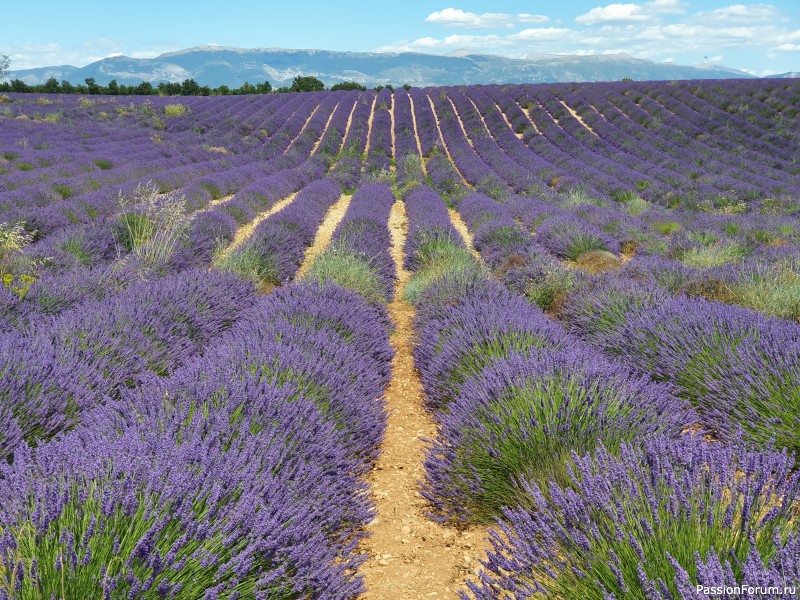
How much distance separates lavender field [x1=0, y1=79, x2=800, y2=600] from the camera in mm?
1639

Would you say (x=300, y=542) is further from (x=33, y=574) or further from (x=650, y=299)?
(x=650, y=299)

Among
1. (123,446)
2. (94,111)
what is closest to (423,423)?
(123,446)

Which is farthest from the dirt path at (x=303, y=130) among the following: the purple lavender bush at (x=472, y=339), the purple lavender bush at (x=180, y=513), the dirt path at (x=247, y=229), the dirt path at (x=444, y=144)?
the purple lavender bush at (x=180, y=513)

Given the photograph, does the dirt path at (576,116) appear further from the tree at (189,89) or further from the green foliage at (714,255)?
the tree at (189,89)

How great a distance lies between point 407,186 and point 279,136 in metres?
8.88

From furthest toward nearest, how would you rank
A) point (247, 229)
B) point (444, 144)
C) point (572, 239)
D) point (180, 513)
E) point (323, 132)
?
point (323, 132) < point (444, 144) < point (247, 229) < point (572, 239) < point (180, 513)

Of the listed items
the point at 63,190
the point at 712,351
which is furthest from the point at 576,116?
the point at 712,351

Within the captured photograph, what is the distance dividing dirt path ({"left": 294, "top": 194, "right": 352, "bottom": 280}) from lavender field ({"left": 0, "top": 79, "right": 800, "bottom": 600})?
0.53 ft

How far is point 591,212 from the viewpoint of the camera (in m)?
10.8

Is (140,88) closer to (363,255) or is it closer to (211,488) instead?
(363,255)

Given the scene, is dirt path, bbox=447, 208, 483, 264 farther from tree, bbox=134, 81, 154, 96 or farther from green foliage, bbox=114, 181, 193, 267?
tree, bbox=134, 81, 154, 96

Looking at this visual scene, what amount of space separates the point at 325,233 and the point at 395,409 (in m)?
7.07

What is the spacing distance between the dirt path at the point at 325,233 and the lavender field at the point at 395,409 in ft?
0.53

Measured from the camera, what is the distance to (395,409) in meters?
4.18
